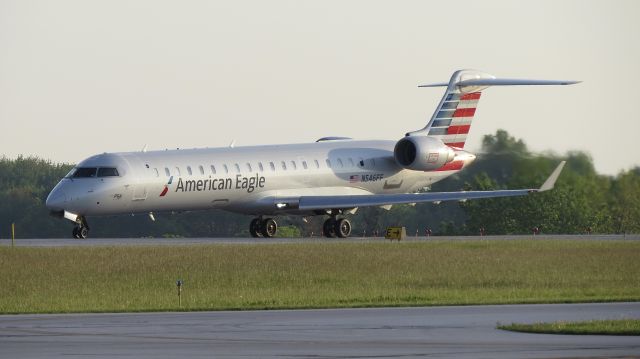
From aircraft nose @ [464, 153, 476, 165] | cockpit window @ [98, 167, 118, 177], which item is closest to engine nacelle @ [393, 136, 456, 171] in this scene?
aircraft nose @ [464, 153, 476, 165]

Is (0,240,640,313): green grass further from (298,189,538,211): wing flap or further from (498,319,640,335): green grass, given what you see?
(498,319,640,335): green grass

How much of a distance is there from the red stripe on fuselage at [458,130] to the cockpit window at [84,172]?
17.0 metres

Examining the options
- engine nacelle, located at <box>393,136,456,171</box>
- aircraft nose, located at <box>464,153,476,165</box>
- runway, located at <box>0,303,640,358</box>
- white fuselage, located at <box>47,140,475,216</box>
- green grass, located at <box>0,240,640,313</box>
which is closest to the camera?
runway, located at <box>0,303,640,358</box>

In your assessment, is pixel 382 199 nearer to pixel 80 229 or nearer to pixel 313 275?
pixel 80 229

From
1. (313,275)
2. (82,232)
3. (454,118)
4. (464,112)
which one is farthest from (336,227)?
(313,275)

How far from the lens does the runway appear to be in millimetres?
21250

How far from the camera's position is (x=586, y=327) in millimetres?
24906

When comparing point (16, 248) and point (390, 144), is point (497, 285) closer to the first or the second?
point (16, 248)

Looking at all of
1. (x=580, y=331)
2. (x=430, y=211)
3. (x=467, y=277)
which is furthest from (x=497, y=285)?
(x=430, y=211)

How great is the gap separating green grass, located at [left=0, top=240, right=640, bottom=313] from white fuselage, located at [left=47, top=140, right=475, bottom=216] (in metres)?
4.40

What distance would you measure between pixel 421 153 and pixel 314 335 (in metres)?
34.2

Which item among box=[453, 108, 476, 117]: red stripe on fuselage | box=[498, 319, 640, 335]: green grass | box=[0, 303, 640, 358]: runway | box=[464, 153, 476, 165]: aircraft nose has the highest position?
box=[453, 108, 476, 117]: red stripe on fuselage

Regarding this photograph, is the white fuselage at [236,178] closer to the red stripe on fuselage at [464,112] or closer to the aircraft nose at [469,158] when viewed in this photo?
the aircraft nose at [469,158]

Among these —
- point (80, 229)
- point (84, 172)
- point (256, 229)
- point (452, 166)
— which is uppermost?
point (452, 166)
